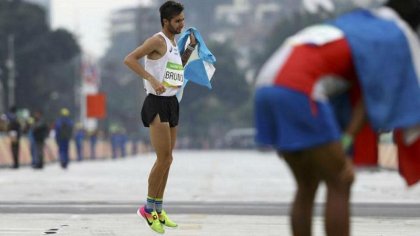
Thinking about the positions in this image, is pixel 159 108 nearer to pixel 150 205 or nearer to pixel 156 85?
pixel 156 85

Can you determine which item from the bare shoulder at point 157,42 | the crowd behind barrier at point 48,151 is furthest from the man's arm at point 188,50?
the crowd behind barrier at point 48,151

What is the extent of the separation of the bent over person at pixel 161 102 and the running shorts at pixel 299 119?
3814 mm

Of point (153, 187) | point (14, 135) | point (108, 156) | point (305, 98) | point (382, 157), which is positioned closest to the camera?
point (305, 98)

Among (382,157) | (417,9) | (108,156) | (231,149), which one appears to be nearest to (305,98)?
(417,9)

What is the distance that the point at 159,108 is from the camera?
32.0 ft

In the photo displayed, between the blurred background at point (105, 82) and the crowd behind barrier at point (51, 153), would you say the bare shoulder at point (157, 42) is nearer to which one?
the crowd behind barrier at point (51, 153)

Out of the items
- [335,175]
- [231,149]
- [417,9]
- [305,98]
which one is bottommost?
[231,149]

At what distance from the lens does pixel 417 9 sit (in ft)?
20.1

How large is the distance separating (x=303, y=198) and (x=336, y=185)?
0.32m

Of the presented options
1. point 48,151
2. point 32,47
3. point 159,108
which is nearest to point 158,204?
point 159,108

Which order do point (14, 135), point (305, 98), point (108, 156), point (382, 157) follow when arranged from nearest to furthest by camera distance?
point (305, 98) < point (14, 135) < point (382, 157) < point (108, 156)

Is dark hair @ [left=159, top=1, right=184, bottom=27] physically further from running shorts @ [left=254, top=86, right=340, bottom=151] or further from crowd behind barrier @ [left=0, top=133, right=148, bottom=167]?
crowd behind barrier @ [left=0, top=133, right=148, bottom=167]

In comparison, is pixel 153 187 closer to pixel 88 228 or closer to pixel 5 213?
pixel 88 228

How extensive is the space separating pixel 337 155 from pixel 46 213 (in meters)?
6.95
